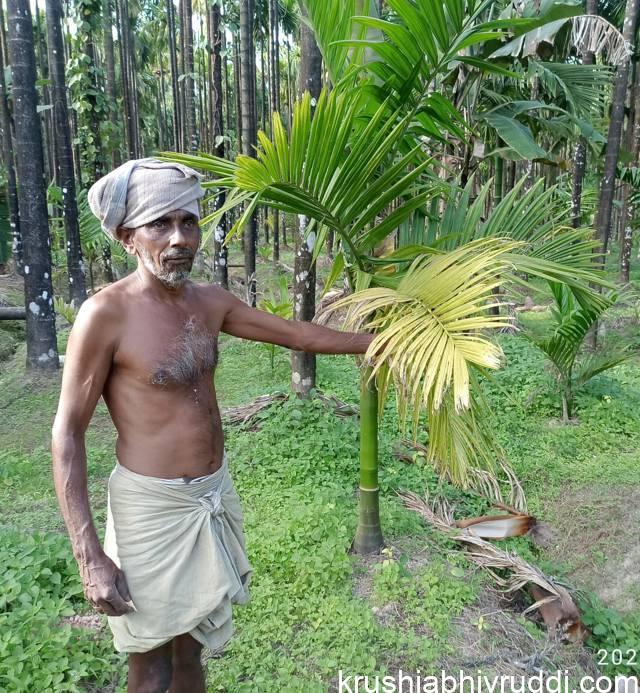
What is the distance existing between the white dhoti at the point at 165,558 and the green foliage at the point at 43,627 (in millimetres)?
715

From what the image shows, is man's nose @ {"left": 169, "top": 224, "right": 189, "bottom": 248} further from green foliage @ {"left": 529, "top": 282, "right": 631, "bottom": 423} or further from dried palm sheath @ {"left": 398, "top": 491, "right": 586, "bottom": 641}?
green foliage @ {"left": 529, "top": 282, "right": 631, "bottom": 423}

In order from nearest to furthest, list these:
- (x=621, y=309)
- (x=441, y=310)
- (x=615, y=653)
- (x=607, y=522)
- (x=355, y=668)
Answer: (x=441, y=310) < (x=355, y=668) < (x=615, y=653) < (x=607, y=522) < (x=621, y=309)

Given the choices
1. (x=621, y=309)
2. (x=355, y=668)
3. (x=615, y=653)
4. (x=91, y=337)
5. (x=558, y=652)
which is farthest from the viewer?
(x=621, y=309)

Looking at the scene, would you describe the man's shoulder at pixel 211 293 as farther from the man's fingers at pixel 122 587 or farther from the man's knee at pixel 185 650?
the man's knee at pixel 185 650

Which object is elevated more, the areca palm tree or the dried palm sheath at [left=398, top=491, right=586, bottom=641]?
the areca palm tree

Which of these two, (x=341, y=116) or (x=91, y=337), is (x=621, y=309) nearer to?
(x=341, y=116)

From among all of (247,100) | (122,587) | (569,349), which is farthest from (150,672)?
(247,100)

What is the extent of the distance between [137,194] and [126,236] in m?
0.15

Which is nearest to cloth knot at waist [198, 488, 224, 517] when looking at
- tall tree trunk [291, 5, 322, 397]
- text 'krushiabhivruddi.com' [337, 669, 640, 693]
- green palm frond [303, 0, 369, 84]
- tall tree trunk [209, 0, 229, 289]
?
text 'krushiabhivruddi.com' [337, 669, 640, 693]

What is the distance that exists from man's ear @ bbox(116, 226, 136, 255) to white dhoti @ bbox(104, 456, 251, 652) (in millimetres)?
708

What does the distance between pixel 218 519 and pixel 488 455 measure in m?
1.30

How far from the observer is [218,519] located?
76.2 inches

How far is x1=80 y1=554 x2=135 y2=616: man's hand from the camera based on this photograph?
1.62 meters

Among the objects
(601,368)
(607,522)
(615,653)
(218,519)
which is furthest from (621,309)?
(218,519)
